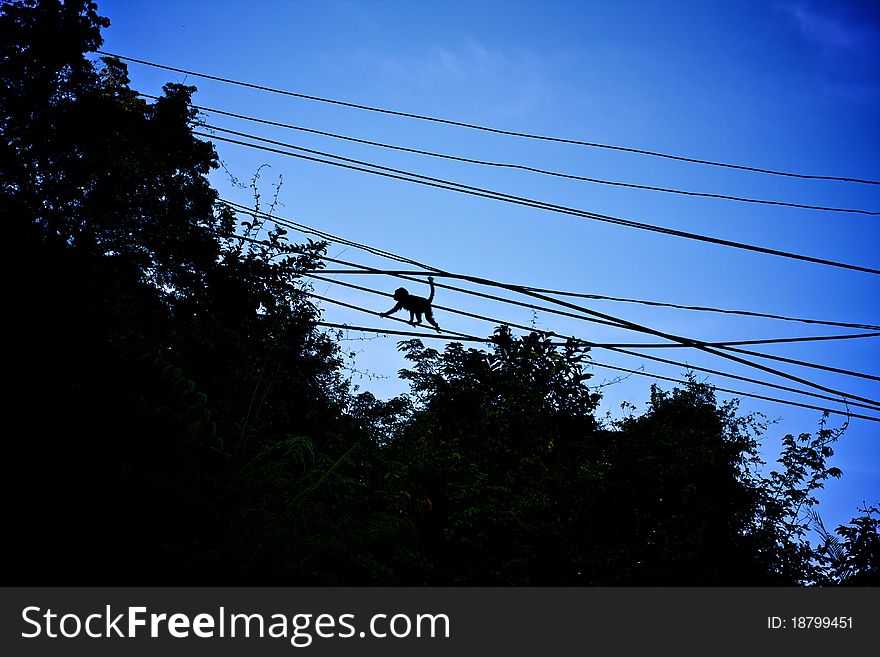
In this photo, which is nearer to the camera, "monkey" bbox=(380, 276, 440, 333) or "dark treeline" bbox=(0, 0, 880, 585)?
"dark treeline" bbox=(0, 0, 880, 585)

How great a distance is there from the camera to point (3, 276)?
5.30 m

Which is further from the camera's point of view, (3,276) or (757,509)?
(757,509)

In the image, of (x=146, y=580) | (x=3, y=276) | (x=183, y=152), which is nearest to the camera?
(x=146, y=580)

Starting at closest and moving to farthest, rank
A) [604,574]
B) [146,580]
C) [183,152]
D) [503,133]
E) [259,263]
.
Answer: [146,580] < [259,263] < [604,574] < [503,133] < [183,152]

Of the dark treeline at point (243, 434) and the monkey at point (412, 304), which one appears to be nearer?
the dark treeline at point (243, 434)

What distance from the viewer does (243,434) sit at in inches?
215

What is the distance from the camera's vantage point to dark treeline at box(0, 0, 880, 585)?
445 cm

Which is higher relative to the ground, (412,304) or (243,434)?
(412,304)

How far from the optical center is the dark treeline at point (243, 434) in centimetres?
445

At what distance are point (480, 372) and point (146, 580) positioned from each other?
8.94 meters

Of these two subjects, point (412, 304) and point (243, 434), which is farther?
point (412, 304)
